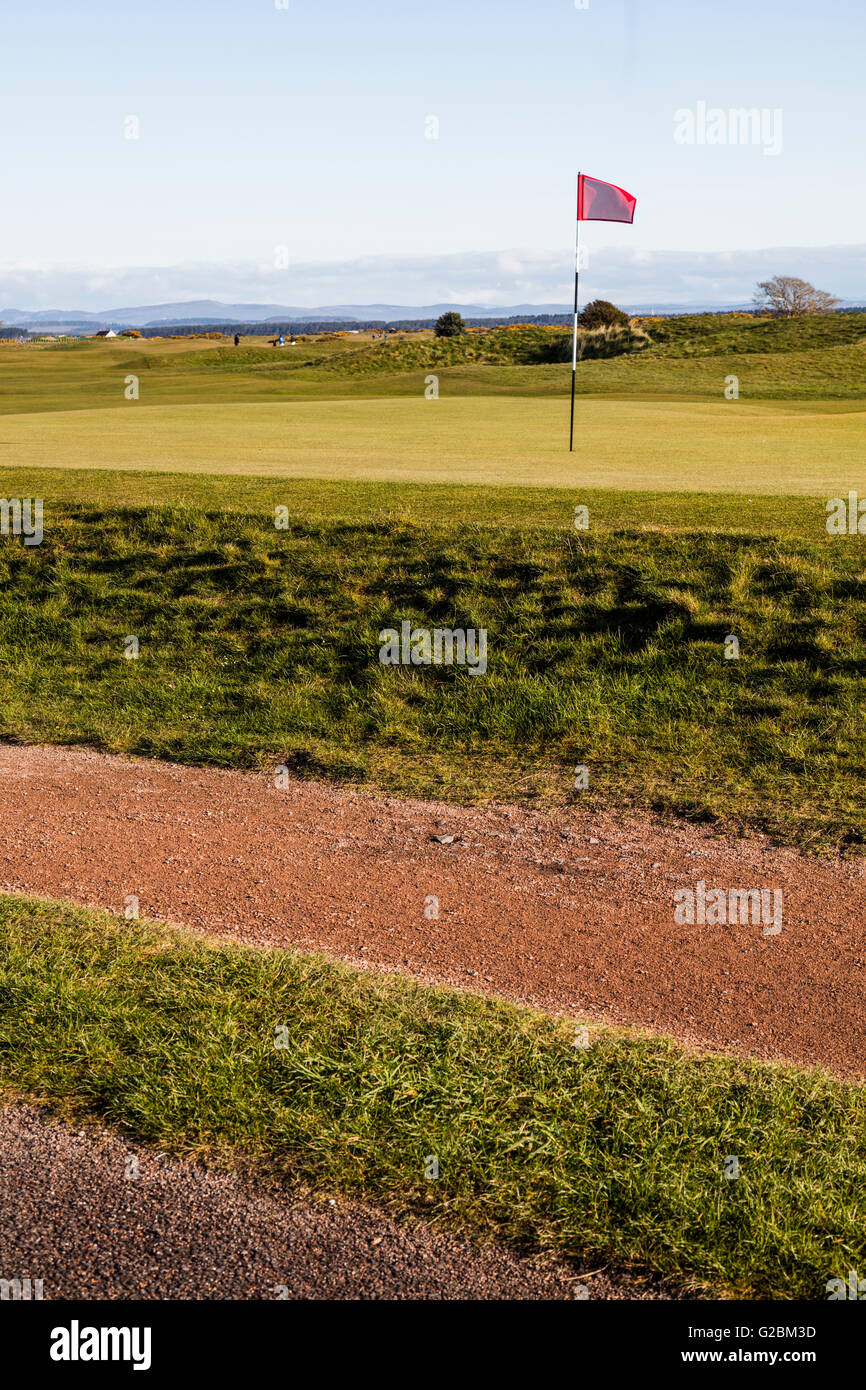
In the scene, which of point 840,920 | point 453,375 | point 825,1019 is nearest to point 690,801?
point 840,920

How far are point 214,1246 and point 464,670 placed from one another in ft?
21.7

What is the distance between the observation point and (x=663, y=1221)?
150 inches

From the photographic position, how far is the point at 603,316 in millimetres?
58938

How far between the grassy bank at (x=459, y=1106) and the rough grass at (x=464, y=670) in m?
2.95

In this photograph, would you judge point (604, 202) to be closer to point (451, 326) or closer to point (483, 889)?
point (483, 889)

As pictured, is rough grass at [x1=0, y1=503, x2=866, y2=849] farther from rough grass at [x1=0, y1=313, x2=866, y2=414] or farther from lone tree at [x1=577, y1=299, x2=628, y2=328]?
lone tree at [x1=577, y1=299, x2=628, y2=328]

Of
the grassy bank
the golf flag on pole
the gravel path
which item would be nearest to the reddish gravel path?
the grassy bank

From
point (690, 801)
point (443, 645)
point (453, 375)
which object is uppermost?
point (453, 375)

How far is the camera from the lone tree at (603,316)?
58.4 metres

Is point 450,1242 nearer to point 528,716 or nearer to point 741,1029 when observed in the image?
point 741,1029

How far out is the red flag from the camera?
16797mm

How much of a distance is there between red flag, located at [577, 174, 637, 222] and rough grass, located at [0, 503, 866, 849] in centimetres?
747

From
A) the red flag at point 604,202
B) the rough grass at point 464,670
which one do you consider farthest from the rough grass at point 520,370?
the rough grass at point 464,670

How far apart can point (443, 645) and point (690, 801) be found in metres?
3.23
